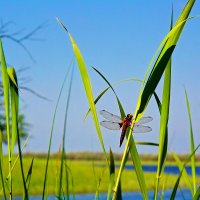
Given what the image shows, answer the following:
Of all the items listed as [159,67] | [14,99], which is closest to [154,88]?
[159,67]

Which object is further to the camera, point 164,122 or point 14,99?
point 14,99

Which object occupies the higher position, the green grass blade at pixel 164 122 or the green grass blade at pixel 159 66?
the green grass blade at pixel 159 66

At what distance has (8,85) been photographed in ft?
3.54

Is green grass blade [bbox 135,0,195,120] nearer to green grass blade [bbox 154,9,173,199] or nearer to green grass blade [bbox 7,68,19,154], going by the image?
green grass blade [bbox 154,9,173,199]

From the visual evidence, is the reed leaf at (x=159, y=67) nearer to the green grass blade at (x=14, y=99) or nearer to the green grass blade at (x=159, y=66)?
the green grass blade at (x=159, y=66)

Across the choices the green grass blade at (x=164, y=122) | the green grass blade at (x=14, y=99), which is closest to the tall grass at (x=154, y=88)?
the green grass blade at (x=164, y=122)

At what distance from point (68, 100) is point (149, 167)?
45478mm

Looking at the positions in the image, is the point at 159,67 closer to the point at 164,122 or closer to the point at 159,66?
the point at 159,66

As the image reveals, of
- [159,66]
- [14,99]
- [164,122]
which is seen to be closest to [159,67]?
[159,66]

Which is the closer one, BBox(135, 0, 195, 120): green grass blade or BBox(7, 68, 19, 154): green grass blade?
BBox(135, 0, 195, 120): green grass blade

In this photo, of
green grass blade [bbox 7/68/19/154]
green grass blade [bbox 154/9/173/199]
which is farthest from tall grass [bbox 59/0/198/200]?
green grass blade [bbox 7/68/19/154]

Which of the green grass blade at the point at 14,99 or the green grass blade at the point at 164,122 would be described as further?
the green grass blade at the point at 14,99

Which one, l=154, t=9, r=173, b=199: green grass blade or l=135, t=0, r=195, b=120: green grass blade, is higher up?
l=135, t=0, r=195, b=120: green grass blade

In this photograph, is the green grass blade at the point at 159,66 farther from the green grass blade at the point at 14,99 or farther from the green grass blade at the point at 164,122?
the green grass blade at the point at 14,99
